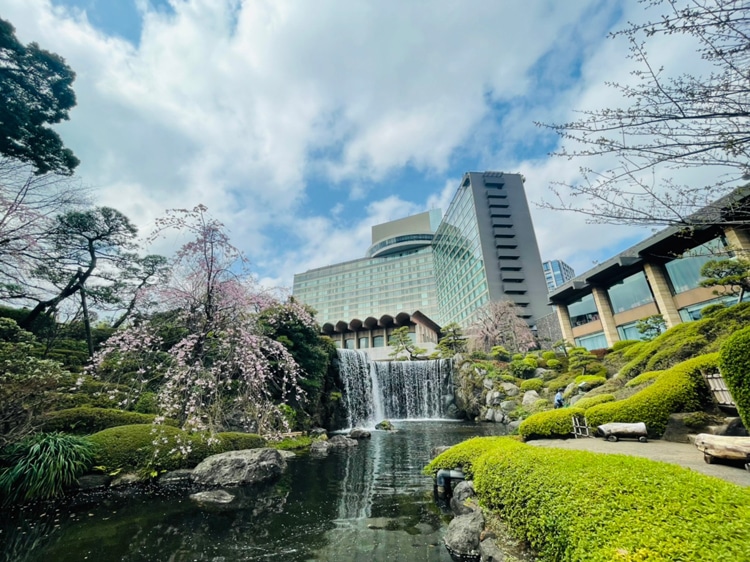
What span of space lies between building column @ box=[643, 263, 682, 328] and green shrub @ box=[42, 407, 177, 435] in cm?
2983

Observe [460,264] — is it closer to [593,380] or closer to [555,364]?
[555,364]

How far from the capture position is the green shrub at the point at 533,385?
22047mm

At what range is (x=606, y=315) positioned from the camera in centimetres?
2781

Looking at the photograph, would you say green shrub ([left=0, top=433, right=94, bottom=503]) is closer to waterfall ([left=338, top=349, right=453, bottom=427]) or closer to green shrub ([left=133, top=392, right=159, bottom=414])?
green shrub ([left=133, top=392, right=159, bottom=414])

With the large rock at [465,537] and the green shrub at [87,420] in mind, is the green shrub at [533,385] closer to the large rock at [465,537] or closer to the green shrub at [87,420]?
the large rock at [465,537]

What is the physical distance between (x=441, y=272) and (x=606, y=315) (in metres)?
52.3

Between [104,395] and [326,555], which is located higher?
[104,395]

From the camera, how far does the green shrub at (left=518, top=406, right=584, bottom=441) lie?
906cm

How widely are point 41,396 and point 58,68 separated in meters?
14.3

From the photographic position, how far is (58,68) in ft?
43.4

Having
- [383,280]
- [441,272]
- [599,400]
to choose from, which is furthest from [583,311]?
[383,280]

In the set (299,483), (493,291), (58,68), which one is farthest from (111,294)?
(493,291)

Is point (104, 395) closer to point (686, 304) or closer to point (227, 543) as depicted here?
point (227, 543)

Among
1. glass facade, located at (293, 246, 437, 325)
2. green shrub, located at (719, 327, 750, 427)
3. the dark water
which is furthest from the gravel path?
glass facade, located at (293, 246, 437, 325)
